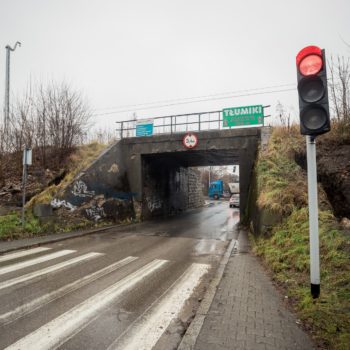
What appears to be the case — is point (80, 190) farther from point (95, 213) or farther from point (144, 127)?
point (144, 127)

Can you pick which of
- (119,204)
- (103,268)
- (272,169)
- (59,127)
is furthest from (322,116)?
(59,127)

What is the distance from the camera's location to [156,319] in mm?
4008

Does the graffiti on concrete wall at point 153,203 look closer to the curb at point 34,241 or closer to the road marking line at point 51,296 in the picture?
the curb at point 34,241

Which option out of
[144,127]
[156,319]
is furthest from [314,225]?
[144,127]

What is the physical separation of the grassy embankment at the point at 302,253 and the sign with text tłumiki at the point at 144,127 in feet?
26.5

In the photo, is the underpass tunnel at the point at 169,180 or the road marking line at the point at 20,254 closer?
the road marking line at the point at 20,254

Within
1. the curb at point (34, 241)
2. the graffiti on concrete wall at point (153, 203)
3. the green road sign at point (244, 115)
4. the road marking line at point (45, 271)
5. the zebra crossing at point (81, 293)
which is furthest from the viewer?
the graffiti on concrete wall at point (153, 203)

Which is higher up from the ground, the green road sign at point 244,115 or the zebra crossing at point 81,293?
the green road sign at point 244,115

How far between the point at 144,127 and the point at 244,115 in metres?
6.62

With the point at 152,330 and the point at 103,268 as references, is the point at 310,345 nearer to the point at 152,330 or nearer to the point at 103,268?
the point at 152,330

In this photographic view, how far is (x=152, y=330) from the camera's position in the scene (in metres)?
3.67

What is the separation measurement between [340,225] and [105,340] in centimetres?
629

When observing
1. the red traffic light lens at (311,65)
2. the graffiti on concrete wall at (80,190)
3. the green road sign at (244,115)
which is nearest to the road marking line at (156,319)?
the red traffic light lens at (311,65)

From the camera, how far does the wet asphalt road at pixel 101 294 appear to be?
349cm
